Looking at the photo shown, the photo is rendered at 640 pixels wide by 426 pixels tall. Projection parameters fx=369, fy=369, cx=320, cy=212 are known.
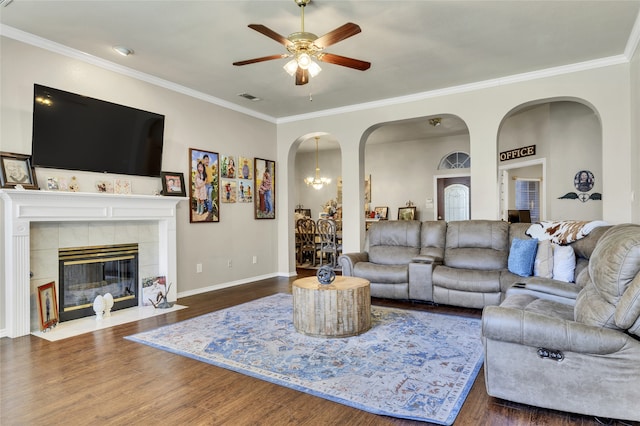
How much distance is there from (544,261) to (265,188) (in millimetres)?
4439

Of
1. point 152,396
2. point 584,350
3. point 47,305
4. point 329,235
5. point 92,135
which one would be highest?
point 92,135

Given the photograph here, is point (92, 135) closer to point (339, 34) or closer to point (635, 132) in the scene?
point (339, 34)

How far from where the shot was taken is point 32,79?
12.1 feet

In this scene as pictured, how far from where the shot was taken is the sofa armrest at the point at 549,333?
76.0 inches

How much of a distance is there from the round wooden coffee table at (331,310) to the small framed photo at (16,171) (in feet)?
9.29

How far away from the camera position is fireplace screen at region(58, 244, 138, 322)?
396 centimetres

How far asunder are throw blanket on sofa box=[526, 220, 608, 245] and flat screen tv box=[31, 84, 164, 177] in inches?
184

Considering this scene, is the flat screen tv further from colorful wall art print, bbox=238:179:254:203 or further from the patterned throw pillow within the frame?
the patterned throw pillow

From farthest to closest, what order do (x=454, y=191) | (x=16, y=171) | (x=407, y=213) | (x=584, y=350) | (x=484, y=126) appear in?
(x=407, y=213)
(x=454, y=191)
(x=484, y=126)
(x=16, y=171)
(x=584, y=350)

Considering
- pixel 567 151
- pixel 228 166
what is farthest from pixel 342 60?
pixel 567 151

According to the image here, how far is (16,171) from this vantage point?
351 cm

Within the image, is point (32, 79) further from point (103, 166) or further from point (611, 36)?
point (611, 36)

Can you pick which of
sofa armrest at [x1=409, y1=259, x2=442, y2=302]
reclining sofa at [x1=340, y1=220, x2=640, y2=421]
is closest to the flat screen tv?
sofa armrest at [x1=409, y1=259, x2=442, y2=302]

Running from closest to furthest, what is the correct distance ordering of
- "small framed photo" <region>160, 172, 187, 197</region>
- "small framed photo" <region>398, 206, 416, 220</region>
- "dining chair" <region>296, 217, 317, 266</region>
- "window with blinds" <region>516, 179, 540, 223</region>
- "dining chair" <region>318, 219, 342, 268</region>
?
"small framed photo" <region>160, 172, 187, 197</region>, "dining chair" <region>318, 219, 342, 268</region>, "dining chair" <region>296, 217, 317, 266</region>, "window with blinds" <region>516, 179, 540, 223</region>, "small framed photo" <region>398, 206, 416, 220</region>
